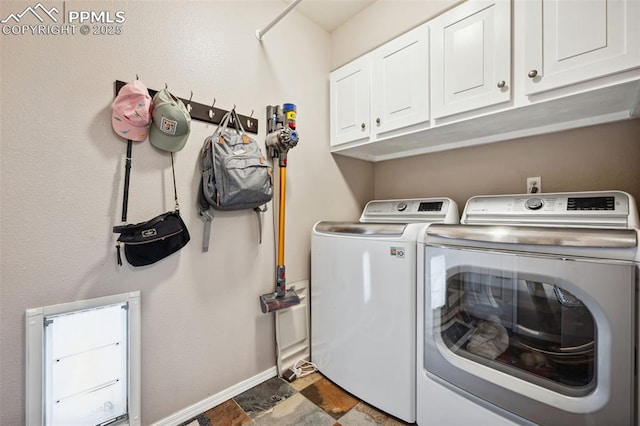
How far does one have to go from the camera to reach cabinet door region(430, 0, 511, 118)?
1.24m

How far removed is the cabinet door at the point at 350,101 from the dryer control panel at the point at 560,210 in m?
0.90

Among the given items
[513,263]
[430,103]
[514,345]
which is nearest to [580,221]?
[513,263]

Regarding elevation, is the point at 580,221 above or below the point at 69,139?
below

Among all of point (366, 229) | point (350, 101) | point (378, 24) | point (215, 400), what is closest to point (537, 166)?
point (366, 229)

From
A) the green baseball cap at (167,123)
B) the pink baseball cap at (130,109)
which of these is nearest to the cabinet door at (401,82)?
the green baseball cap at (167,123)

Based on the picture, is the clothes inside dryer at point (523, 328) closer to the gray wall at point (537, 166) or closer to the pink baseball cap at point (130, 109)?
the gray wall at point (537, 166)

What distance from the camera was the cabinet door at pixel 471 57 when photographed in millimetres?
1239

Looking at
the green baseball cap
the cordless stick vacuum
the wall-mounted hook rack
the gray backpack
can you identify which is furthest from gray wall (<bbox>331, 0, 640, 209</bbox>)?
Answer: the green baseball cap

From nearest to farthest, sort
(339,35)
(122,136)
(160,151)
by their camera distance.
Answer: (122,136) → (160,151) → (339,35)

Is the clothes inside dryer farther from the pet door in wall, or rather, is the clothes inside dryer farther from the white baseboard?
the pet door in wall

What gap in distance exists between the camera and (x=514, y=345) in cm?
109

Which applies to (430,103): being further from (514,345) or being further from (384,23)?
(514,345)

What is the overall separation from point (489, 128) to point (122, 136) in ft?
6.43

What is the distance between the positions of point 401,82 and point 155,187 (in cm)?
154
